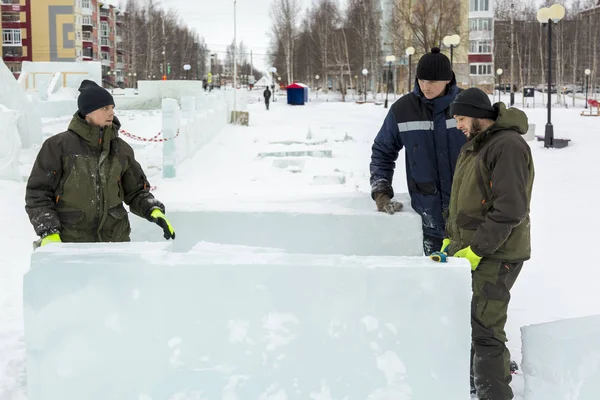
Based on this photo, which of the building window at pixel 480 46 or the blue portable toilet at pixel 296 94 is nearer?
the blue portable toilet at pixel 296 94

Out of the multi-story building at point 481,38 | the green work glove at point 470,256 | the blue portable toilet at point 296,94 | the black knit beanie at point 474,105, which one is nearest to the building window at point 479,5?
the multi-story building at point 481,38

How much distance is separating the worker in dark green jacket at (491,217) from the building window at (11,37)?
66026 mm

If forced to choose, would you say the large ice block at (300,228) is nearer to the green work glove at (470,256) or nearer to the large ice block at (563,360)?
the green work glove at (470,256)

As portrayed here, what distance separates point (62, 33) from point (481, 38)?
111 feet

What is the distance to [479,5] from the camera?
59.9 metres

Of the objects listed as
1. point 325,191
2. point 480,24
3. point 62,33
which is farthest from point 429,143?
point 480,24

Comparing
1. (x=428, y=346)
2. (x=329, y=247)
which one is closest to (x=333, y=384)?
(x=428, y=346)

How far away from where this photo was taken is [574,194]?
9977mm

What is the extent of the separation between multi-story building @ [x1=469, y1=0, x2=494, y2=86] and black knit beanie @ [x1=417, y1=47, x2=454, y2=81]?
58.4 m

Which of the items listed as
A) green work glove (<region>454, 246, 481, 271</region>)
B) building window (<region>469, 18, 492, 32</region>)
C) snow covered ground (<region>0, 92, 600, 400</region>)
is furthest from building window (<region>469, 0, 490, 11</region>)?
green work glove (<region>454, 246, 481, 271</region>)

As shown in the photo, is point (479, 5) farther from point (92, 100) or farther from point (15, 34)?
point (92, 100)

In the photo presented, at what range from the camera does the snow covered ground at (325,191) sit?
4434 mm

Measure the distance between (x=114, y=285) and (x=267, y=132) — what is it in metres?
19.8

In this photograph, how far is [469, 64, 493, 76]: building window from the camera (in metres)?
60.3
